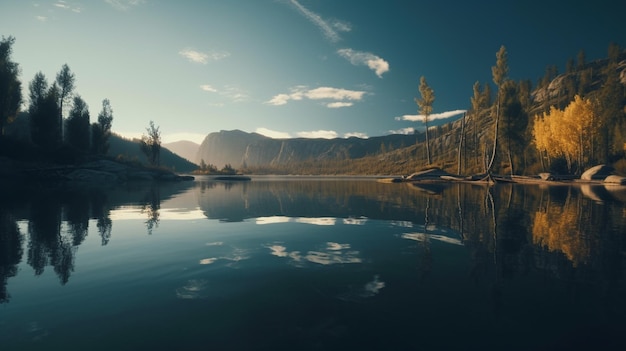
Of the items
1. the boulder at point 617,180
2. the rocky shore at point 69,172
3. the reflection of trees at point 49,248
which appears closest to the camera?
the reflection of trees at point 49,248

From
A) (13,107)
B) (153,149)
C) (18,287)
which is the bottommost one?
(18,287)

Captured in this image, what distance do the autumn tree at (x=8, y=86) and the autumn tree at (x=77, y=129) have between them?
9.99 m

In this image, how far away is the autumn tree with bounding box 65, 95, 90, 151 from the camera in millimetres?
66625

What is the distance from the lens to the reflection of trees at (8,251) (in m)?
6.38

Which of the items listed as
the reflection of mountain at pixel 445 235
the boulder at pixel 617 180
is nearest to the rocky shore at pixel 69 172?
the reflection of mountain at pixel 445 235

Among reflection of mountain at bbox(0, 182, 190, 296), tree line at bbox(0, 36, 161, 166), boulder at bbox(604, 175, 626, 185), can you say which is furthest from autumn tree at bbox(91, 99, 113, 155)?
boulder at bbox(604, 175, 626, 185)

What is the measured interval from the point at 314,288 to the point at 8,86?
73.1 meters

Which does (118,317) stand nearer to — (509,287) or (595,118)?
(509,287)

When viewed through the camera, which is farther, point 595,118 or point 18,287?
point 595,118

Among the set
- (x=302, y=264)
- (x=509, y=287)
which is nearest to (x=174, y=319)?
(x=302, y=264)

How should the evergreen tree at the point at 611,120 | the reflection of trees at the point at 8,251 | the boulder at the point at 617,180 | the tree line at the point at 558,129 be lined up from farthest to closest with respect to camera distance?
the evergreen tree at the point at 611,120 → the tree line at the point at 558,129 → the boulder at the point at 617,180 → the reflection of trees at the point at 8,251

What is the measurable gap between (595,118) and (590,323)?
261 ft

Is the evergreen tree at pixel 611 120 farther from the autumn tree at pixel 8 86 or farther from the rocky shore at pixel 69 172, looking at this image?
the autumn tree at pixel 8 86

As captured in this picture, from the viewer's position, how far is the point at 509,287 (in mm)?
5883
